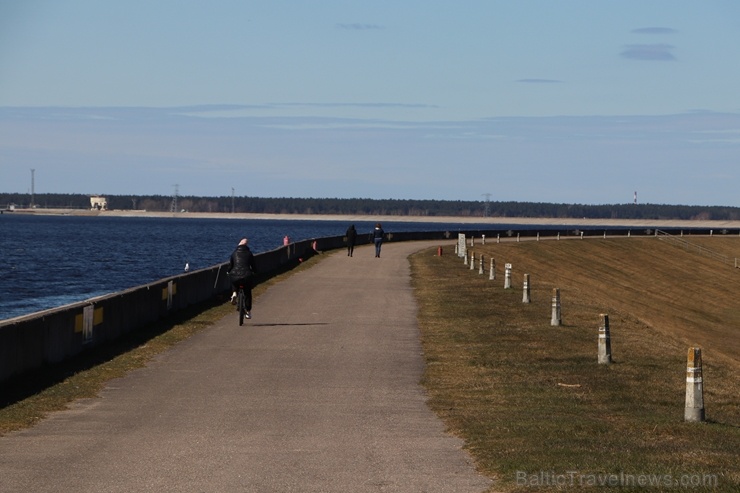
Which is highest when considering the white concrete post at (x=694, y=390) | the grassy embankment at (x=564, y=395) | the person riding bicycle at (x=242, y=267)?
the person riding bicycle at (x=242, y=267)

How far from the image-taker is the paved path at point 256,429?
10.5m

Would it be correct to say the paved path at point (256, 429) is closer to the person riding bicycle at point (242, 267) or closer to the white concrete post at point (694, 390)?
the person riding bicycle at point (242, 267)

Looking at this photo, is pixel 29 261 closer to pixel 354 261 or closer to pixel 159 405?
pixel 354 261

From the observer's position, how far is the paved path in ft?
34.3

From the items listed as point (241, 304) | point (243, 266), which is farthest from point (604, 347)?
point (241, 304)

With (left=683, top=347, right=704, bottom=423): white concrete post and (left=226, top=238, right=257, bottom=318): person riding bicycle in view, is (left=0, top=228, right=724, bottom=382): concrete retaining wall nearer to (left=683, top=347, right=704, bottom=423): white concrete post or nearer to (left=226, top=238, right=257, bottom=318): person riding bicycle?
(left=226, top=238, right=257, bottom=318): person riding bicycle

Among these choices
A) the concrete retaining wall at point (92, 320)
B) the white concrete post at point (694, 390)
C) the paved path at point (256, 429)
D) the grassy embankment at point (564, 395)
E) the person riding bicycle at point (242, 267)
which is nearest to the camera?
the paved path at point (256, 429)

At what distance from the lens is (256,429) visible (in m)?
13.2

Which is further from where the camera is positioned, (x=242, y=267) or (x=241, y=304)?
(x=241, y=304)

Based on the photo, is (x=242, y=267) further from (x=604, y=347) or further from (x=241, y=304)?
(x=604, y=347)

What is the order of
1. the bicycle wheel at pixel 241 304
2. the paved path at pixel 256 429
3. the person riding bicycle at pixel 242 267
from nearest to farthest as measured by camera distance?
1. the paved path at pixel 256 429
2. the person riding bicycle at pixel 242 267
3. the bicycle wheel at pixel 241 304

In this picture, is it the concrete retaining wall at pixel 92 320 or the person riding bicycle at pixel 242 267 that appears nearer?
the concrete retaining wall at pixel 92 320

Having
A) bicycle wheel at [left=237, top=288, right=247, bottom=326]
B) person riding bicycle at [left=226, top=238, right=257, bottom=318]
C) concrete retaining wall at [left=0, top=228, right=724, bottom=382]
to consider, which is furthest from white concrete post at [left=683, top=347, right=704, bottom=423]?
bicycle wheel at [left=237, top=288, right=247, bottom=326]

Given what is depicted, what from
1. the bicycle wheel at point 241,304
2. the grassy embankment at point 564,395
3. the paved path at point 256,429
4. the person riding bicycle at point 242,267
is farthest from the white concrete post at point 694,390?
the bicycle wheel at point 241,304
